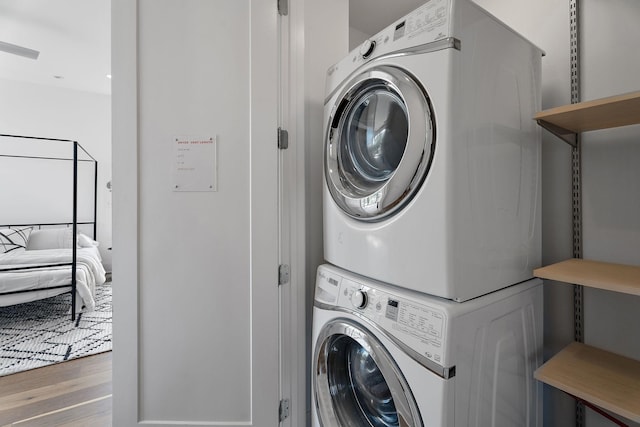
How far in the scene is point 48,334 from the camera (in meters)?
2.75

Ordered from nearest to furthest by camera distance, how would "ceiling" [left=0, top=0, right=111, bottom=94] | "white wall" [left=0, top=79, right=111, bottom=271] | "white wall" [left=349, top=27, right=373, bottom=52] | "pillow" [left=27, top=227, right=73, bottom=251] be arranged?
1. "white wall" [left=349, top=27, right=373, bottom=52]
2. "ceiling" [left=0, top=0, right=111, bottom=94]
3. "pillow" [left=27, top=227, right=73, bottom=251]
4. "white wall" [left=0, top=79, right=111, bottom=271]

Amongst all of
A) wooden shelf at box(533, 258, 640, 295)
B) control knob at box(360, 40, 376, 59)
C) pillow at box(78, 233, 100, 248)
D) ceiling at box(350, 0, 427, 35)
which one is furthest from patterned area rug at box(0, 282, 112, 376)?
ceiling at box(350, 0, 427, 35)

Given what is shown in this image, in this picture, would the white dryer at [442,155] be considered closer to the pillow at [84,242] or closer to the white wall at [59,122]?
the pillow at [84,242]

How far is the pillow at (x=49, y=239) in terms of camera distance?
4016mm

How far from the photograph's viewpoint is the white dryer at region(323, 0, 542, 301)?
796 millimetres

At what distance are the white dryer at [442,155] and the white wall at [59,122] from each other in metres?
5.03

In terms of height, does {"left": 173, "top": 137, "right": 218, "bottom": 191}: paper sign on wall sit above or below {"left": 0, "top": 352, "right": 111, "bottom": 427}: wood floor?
above

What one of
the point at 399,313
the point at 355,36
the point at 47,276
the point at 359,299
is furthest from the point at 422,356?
the point at 47,276

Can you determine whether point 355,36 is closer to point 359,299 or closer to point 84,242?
point 359,299

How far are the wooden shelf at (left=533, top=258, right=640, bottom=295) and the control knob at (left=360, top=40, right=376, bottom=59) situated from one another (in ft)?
2.98

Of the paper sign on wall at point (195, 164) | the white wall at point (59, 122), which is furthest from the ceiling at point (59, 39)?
the paper sign on wall at point (195, 164)

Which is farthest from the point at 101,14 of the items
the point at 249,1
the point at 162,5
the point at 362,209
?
the point at 362,209

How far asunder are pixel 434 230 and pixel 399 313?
26cm

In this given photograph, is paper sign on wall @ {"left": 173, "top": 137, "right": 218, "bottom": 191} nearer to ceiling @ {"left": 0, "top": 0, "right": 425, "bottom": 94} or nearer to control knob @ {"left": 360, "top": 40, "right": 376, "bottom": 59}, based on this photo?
control knob @ {"left": 360, "top": 40, "right": 376, "bottom": 59}
